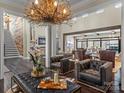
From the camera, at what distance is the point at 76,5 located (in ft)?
18.9

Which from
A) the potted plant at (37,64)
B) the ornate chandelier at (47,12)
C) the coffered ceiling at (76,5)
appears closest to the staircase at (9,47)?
the coffered ceiling at (76,5)

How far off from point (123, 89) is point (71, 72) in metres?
2.53

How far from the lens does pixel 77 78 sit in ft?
15.3

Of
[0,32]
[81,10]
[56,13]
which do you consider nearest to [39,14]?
[56,13]

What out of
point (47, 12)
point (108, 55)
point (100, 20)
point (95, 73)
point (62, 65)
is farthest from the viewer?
point (100, 20)

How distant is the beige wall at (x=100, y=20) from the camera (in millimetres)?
7999

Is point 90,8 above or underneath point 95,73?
above

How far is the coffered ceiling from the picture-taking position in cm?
490

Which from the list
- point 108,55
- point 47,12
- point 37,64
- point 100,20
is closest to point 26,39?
point 100,20

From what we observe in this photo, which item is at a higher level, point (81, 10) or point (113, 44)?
point (81, 10)

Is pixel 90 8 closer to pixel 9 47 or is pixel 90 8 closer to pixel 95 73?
pixel 95 73

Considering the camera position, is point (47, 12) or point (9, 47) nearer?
point (47, 12)

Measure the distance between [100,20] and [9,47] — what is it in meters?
8.08

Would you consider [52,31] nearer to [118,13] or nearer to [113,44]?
[118,13]
